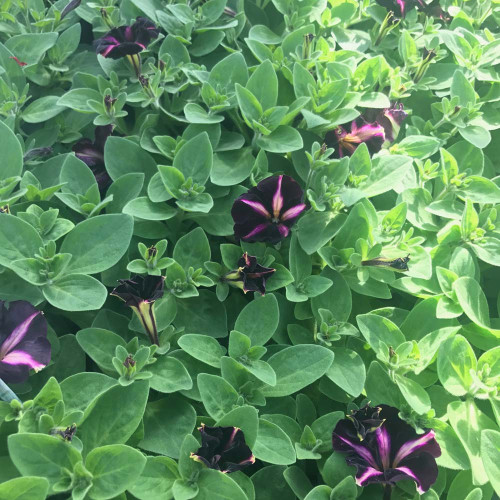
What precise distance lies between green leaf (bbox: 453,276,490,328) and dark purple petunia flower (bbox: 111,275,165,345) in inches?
23.0

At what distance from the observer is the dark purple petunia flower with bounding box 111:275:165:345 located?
95cm

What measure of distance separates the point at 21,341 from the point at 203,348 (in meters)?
0.31

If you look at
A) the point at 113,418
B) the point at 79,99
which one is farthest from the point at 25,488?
the point at 79,99

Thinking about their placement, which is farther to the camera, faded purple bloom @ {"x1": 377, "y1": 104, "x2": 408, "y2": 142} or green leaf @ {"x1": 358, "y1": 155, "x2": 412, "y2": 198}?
faded purple bloom @ {"x1": 377, "y1": 104, "x2": 408, "y2": 142}

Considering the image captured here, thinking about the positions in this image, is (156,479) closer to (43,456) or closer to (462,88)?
(43,456)

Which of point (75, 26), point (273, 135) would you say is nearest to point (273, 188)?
point (273, 135)

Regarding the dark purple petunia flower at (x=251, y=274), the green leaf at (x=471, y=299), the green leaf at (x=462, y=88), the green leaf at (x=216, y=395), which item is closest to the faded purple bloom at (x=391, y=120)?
the green leaf at (x=462, y=88)

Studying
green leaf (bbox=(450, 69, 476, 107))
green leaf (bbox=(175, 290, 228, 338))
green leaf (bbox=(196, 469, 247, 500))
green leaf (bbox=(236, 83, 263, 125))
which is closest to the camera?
green leaf (bbox=(196, 469, 247, 500))

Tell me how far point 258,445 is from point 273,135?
0.67m

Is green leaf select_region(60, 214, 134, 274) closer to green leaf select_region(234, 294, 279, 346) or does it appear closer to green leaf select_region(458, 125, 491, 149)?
green leaf select_region(234, 294, 279, 346)

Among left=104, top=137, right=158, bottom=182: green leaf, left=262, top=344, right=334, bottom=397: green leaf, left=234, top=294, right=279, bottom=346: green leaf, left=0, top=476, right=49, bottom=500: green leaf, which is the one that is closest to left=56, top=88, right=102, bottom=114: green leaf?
left=104, top=137, right=158, bottom=182: green leaf

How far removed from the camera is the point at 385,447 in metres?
0.97

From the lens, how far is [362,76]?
137 centimetres

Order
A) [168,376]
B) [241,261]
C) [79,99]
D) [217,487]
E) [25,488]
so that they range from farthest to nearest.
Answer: [79,99]
[241,261]
[168,376]
[217,487]
[25,488]
